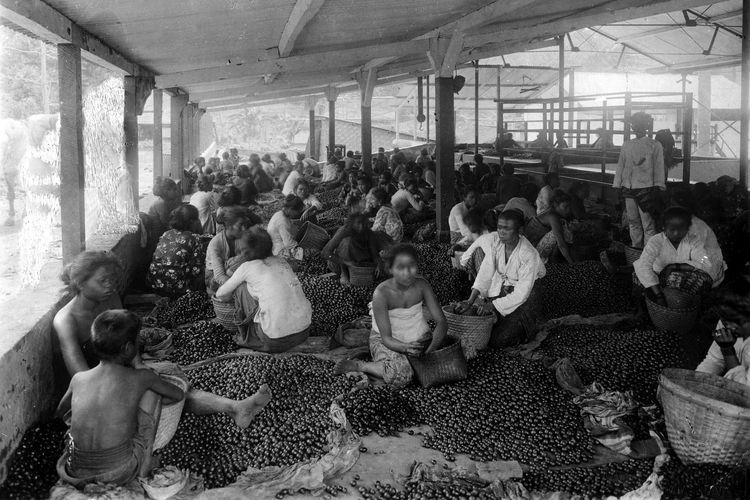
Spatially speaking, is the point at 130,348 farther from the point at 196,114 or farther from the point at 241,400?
the point at 196,114

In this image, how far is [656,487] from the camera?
9.54 feet

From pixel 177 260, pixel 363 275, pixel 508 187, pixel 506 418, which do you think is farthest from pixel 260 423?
pixel 508 187

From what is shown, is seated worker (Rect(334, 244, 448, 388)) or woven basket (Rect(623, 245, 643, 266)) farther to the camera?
woven basket (Rect(623, 245, 643, 266))

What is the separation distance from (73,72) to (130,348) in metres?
2.85

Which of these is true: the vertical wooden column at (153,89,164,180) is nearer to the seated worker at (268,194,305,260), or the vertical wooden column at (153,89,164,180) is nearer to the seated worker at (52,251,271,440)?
the seated worker at (268,194,305,260)

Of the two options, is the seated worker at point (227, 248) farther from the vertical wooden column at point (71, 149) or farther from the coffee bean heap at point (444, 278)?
the coffee bean heap at point (444, 278)

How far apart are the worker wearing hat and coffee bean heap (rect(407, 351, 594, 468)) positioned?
3.65 m

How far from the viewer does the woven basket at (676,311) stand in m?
4.84

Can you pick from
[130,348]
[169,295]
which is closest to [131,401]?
[130,348]

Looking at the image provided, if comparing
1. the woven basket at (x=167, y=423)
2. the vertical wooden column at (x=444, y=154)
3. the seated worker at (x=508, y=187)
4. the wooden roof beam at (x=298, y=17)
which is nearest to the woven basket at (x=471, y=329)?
the woven basket at (x=167, y=423)

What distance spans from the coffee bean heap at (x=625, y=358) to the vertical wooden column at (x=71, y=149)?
11.5 feet

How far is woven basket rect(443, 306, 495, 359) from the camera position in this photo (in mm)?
4719

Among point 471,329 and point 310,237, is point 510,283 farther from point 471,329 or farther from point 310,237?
point 310,237

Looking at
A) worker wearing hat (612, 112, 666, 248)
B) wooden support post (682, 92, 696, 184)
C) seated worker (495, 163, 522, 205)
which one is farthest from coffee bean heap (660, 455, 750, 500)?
wooden support post (682, 92, 696, 184)
